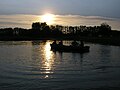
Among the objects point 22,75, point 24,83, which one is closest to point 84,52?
point 22,75

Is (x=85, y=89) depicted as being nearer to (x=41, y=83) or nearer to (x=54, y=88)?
(x=54, y=88)

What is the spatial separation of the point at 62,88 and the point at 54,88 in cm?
72

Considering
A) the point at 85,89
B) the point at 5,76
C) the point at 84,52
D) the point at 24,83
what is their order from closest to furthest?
the point at 85,89 → the point at 24,83 → the point at 5,76 → the point at 84,52

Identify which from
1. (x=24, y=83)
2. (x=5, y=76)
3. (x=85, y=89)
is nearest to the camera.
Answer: (x=85, y=89)

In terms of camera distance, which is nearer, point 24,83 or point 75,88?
point 75,88

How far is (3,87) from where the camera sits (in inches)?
1061

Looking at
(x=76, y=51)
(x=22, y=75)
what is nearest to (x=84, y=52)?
(x=76, y=51)

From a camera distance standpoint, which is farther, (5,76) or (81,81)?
(5,76)

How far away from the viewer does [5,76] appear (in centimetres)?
3322

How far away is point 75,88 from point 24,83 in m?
5.22

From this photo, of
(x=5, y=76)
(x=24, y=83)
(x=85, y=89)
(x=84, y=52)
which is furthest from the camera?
(x=84, y=52)

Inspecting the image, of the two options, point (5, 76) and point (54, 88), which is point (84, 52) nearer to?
point (5, 76)

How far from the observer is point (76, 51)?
3054 inches

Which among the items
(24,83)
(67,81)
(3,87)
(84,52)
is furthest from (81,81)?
(84,52)
